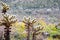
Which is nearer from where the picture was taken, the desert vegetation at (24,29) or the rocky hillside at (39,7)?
the desert vegetation at (24,29)

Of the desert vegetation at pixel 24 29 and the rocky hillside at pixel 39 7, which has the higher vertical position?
the rocky hillside at pixel 39 7

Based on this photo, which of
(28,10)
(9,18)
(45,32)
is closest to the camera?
(9,18)

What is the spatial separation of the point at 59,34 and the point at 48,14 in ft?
64.2

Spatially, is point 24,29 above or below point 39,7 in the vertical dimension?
below

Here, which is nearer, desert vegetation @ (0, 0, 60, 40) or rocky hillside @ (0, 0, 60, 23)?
desert vegetation @ (0, 0, 60, 40)

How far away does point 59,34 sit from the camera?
4444 centimetres

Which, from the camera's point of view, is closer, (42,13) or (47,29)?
(47,29)

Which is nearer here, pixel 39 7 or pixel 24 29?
pixel 24 29

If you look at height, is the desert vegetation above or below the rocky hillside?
below

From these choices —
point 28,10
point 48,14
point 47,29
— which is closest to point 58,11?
point 48,14

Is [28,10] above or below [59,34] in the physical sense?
above

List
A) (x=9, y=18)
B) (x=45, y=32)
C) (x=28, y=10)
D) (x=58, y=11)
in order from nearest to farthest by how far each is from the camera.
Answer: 1. (x=9, y=18)
2. (x=45, y=32)
3. (x=28, y=10)
4. (x=58, y=11)

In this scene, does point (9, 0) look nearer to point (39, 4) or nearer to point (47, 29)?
point (39, 4)

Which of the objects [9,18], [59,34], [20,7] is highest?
[20,7]
